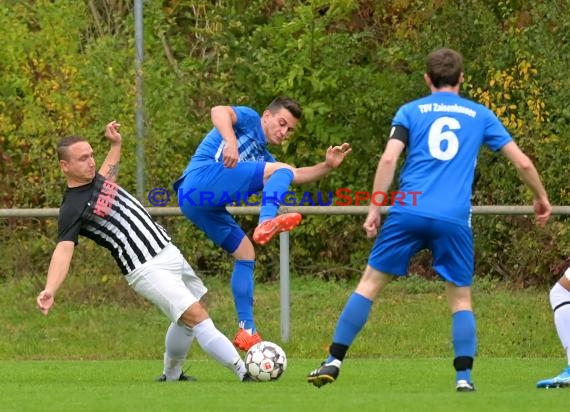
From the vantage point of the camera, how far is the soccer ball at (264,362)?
10117 millimetres

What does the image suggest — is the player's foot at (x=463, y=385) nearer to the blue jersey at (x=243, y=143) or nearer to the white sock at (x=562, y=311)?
the white sock at (x=562, y=311)

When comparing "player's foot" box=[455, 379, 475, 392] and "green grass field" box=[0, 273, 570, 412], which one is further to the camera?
"player's foot" box=[455, 379, 475, 392]

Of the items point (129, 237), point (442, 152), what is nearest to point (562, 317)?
point (442, 152)

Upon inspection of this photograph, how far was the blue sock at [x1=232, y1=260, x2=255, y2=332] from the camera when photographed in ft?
35.9

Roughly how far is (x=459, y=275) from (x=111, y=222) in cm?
245

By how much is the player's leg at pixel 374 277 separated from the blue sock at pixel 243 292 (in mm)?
2183

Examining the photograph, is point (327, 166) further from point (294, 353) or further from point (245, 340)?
point (294, 353)

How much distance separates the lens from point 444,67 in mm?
8680

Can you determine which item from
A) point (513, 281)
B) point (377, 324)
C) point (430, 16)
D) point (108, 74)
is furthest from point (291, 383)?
point (430, 16)

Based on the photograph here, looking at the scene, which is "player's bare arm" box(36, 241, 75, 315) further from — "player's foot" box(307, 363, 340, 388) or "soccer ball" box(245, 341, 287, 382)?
"player's foot" box(307, 363, 340, 388)

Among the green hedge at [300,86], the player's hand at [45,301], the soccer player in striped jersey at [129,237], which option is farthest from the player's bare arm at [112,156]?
the green hedge at [300,86]

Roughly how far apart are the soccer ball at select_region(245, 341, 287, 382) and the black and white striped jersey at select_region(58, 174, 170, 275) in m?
0.93

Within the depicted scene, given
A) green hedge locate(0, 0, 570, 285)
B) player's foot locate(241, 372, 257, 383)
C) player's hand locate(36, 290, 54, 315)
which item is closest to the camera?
player's hand locate(36, 290, 54, 315)

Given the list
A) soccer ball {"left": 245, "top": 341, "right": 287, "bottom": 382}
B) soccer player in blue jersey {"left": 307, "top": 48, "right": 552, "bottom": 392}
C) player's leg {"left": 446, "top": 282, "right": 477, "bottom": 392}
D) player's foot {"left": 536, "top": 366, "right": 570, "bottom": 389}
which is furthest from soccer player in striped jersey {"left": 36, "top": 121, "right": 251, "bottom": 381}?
player's foot {"left": 536, "top": 366, "right": 570, "bottom": 389}
